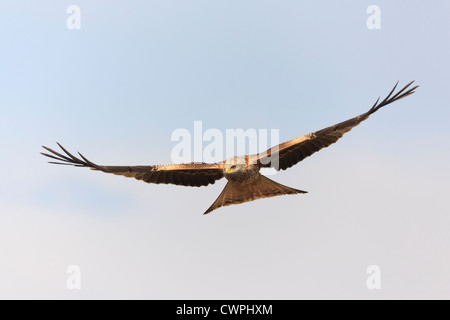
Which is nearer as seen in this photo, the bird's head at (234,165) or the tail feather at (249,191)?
the bird's head at (234,165)

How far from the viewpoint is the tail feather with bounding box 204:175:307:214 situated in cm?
1334

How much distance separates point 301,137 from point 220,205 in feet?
7.93

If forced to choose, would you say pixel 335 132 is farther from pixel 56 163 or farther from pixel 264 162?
pixel 56 163

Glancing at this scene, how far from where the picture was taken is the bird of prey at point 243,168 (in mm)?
12734

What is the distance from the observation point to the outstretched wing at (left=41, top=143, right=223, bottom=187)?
43.7 ft

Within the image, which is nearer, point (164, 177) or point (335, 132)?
point (335, 132)

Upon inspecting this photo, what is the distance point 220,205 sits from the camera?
44.9 ft

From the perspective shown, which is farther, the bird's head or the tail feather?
the tail feather

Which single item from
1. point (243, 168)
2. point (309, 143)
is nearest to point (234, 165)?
point (243, 168)

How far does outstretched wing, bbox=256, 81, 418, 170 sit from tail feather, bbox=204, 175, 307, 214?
401 mm

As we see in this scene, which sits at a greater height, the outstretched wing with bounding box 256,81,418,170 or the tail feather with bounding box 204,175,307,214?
the outstretched wing with bounding box 256,81,418,170

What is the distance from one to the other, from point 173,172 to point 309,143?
304 centimetres
